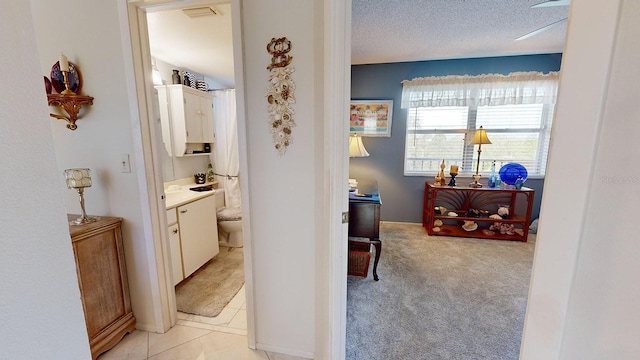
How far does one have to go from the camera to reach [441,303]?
2010 mm

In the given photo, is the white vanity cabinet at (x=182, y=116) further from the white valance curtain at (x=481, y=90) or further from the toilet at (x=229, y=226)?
the white valance curtain at (x=481, y=90)

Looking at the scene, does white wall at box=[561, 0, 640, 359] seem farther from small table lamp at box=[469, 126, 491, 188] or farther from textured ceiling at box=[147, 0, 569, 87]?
small table lamp at box=[469, 126, 491, 188]

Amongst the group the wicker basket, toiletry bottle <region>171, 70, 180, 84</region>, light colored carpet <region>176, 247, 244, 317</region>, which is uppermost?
toiletry bottle <region>171, 70, 180, 84</region>

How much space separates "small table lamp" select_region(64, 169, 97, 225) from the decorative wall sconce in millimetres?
339

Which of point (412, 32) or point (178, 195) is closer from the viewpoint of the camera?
point (178, 195)

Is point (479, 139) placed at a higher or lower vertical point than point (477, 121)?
lower

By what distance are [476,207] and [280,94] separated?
3482 mm

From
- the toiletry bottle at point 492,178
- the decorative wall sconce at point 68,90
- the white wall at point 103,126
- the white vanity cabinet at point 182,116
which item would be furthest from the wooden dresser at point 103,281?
the toiletry bottle at point 492,178

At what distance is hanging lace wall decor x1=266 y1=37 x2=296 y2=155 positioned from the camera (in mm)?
1268

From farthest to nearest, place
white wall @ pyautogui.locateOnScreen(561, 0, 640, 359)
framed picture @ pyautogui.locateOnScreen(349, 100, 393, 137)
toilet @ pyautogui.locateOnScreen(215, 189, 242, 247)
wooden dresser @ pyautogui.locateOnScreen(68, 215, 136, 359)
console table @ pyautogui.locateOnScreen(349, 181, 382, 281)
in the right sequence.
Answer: framed picture @ pyautogui.locateOnScreen(349, 100, 393, 137) < toilet @ pyautogui.locateOnScreen(215, 189, 242, 247) < console table @ pyautogui.locateOnScreen(349, 181, 382, 281) < wooden dresser @ pyautogui.locateOnScreen(68, 215, 136, 359) < white wall @ pyautogui.locateOnScreen(561, 0, 640, 359)

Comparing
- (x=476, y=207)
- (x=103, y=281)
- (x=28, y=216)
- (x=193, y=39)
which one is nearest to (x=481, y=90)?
(x=476, y=207)

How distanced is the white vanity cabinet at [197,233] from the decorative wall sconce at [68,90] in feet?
3.14

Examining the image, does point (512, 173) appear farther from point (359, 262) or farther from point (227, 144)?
point (227, 144)

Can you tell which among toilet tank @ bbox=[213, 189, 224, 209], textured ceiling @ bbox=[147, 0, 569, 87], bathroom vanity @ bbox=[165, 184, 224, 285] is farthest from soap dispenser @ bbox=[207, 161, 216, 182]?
textured ceiling @ bbox=[147, 0, 569, 87]
